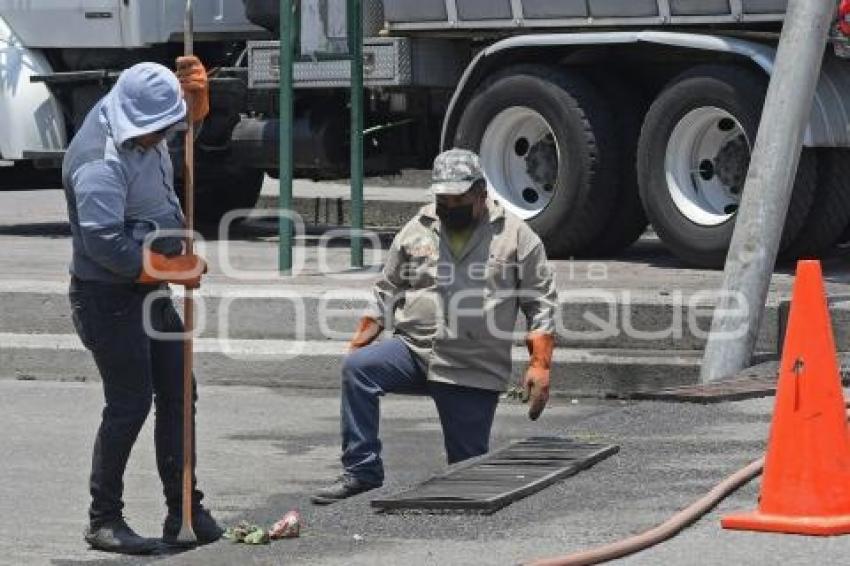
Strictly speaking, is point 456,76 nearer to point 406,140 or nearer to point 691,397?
point 406,140

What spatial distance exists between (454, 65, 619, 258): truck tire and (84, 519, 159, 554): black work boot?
263 inches

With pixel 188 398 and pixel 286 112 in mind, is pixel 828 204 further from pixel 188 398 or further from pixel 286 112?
pixel 188 398

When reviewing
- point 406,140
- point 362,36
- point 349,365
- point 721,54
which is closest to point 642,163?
point 721,54

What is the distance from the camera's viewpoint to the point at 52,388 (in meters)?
12.8

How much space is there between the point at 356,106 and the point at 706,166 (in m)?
2.19

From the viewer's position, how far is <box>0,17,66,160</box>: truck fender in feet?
57.6

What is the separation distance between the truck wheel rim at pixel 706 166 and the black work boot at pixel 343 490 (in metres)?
5.73

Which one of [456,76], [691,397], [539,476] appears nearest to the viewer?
[539,476]

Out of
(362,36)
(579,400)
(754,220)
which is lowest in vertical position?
(579,400)

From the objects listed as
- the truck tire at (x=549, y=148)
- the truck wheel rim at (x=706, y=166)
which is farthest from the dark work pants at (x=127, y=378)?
the truck tire at (x=549, y=148)

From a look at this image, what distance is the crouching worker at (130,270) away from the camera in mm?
8078

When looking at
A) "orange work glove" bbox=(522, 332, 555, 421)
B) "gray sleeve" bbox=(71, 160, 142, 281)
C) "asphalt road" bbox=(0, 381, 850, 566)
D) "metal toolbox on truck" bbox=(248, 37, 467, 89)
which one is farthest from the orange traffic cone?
"metal toolbox on truck" bbox=(248, 37, 467, 89)

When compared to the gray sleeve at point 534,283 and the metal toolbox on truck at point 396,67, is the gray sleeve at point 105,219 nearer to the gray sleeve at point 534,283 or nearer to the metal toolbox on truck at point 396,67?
the gray sleeve at point 534,283

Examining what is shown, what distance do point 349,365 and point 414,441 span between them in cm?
221
